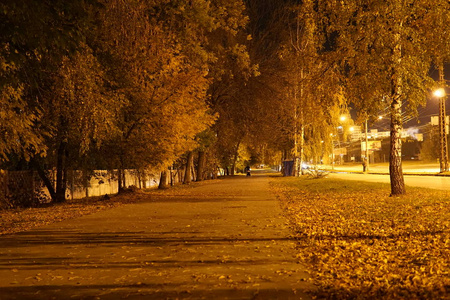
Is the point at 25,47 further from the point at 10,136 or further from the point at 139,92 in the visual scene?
the point at 139,92

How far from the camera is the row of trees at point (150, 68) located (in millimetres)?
9016

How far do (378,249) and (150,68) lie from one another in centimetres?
1425

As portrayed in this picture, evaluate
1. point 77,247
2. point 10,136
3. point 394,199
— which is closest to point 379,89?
point 394,199

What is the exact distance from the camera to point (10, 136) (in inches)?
476

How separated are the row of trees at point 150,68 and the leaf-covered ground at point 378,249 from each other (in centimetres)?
431

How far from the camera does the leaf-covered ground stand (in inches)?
206

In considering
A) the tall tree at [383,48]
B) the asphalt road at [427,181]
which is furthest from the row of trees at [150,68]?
the asphalt road at [427,181]

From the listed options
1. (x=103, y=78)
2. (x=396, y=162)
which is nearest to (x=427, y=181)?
(x=396, y=162)

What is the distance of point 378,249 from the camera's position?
740 centimetres

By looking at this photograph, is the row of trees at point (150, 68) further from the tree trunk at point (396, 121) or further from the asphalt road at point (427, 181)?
the asphalt road at point (427, 181)

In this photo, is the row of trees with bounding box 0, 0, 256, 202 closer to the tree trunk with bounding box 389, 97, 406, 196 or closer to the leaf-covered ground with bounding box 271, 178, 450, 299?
the leaf-covered ground with bounding box 271, 178, 450, 299

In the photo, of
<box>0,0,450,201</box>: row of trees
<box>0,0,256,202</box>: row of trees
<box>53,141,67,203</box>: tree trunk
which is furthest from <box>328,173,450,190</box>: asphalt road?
<box>53,141,67,203</box>: tree trunk

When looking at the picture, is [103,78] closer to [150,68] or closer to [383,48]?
[150,68]

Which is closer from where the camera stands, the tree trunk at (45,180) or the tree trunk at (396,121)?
the tree trunk at (396,121)
